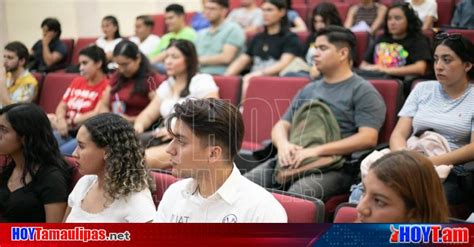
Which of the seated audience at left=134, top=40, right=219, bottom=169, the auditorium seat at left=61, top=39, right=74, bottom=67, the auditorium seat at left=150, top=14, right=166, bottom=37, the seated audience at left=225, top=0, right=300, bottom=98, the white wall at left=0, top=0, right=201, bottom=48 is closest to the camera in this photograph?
the white wall at left=0, top=0, right=201, bottom=48

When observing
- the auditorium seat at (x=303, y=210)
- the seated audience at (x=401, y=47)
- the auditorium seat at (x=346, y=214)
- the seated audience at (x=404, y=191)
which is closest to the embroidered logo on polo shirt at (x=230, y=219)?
the auditorium seat at (x=303, y=210)

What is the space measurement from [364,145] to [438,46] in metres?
0.47

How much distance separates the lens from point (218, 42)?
12.1 ft

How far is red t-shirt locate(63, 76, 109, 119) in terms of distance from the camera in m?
2.82

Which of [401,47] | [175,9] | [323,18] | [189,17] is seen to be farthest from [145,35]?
[401,47]

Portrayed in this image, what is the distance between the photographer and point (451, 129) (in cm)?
190

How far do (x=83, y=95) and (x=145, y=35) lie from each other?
1.64m

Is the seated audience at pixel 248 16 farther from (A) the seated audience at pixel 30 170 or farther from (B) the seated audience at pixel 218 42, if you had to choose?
(A) the seated audience at pixel 30 170

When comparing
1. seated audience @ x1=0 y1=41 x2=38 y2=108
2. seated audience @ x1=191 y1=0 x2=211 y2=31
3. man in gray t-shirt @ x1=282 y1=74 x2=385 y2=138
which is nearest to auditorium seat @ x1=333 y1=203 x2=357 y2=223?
man in gray t-shirt @ x1=282 y1=74 x2=385 y2=138

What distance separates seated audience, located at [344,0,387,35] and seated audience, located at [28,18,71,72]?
1612 mm

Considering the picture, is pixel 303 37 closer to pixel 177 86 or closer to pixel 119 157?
pixel 177 86

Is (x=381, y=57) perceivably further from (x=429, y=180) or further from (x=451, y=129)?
(x=429, y=180)

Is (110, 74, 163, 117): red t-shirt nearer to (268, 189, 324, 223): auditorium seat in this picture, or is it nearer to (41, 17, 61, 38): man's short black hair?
(41, 17, 61, 38): man's short black hair

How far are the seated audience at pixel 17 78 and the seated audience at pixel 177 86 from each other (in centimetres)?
49
